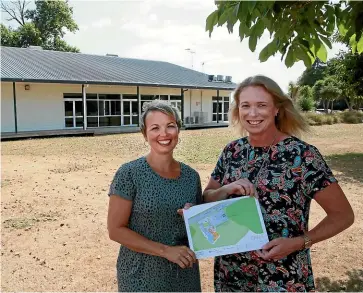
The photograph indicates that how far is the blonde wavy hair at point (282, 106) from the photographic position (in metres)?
2.09

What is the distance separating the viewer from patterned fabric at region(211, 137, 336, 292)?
197cm

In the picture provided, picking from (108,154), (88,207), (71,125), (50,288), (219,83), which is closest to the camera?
(50,288)

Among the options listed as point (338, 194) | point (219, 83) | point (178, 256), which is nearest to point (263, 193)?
point (338, 194)

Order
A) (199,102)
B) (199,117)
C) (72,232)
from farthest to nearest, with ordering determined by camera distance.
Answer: (199,102)
(199,117)
(72,232)

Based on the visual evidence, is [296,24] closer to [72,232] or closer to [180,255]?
[180,255]

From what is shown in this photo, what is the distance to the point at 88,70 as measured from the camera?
90.3 feet

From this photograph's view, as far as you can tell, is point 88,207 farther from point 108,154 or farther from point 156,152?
point 108,154

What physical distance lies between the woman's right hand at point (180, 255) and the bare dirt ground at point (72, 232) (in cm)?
100

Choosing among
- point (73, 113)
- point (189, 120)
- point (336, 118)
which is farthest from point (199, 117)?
point (336, 118)

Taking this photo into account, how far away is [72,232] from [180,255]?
4572mm

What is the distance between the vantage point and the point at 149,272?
2.03 m

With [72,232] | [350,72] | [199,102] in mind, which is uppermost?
[350,72]

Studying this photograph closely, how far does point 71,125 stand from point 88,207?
62.7ft

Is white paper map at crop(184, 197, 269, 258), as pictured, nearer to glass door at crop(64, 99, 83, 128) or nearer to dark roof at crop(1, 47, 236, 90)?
dark roof at crop(1, 47, 236, 90)
